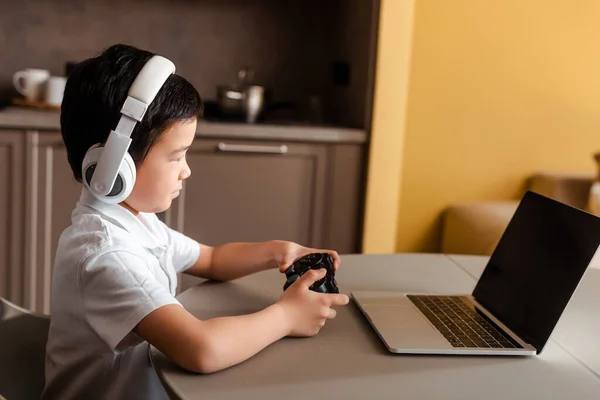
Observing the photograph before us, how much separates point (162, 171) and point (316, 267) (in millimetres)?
292

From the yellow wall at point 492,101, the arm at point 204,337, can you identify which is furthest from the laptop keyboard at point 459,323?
the yellow wall at point 492,101

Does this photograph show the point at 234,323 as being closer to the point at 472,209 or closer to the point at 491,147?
the point at 472,209

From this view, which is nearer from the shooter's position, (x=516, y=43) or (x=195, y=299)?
(x=195, y=299)

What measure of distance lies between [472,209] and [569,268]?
1909 millimetres

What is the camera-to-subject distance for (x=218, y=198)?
254cm

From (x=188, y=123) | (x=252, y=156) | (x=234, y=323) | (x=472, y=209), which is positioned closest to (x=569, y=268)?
(x=234, y=323)

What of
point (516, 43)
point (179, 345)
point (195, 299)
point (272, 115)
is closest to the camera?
point (179, 345)

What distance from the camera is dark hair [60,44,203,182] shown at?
1043 mm

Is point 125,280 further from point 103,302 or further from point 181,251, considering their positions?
point 181,251

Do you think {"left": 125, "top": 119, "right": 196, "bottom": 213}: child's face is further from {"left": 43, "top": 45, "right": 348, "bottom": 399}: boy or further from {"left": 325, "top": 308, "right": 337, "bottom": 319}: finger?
{"left": 325, "top": 308, "right": 337, "bottom": 319}: finger

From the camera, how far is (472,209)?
9.61ft

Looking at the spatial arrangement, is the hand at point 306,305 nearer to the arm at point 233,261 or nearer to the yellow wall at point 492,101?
the arm at point 233,261

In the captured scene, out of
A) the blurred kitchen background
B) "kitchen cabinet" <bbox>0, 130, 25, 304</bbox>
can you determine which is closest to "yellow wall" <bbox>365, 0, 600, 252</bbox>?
the blurred kitchen background

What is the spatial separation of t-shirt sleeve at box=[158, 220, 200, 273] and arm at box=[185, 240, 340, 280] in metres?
0.01
